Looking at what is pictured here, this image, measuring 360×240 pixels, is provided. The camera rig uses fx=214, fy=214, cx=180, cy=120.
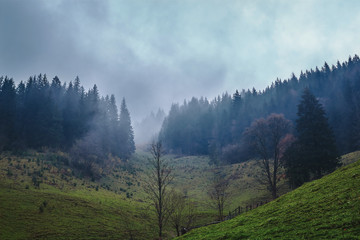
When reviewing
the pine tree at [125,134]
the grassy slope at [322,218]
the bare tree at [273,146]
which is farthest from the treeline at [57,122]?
the grassy slope at [322,218]

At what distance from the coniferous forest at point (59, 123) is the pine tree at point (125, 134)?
0.50m

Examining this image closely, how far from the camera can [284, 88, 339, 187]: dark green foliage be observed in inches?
1720

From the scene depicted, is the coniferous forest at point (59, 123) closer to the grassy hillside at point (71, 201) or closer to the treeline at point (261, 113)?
the grassy hillside at point (71, 201)

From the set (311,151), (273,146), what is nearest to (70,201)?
(311,151)

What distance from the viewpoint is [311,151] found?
44938 millimetres

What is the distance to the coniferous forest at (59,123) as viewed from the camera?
227ft

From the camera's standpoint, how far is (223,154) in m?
105

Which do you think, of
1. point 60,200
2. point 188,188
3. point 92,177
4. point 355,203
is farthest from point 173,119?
point 355,203

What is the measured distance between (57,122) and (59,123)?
0.93 meters

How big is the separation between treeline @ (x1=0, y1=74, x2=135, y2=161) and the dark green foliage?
195 feet

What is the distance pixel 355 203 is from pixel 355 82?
11405 cm

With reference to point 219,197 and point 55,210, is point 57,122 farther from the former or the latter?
point 219,197

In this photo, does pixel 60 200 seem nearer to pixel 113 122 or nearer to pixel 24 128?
pixel 24 128

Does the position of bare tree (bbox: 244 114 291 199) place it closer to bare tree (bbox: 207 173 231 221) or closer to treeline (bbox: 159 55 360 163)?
bare tree (bbox: 207 173 231 221)
